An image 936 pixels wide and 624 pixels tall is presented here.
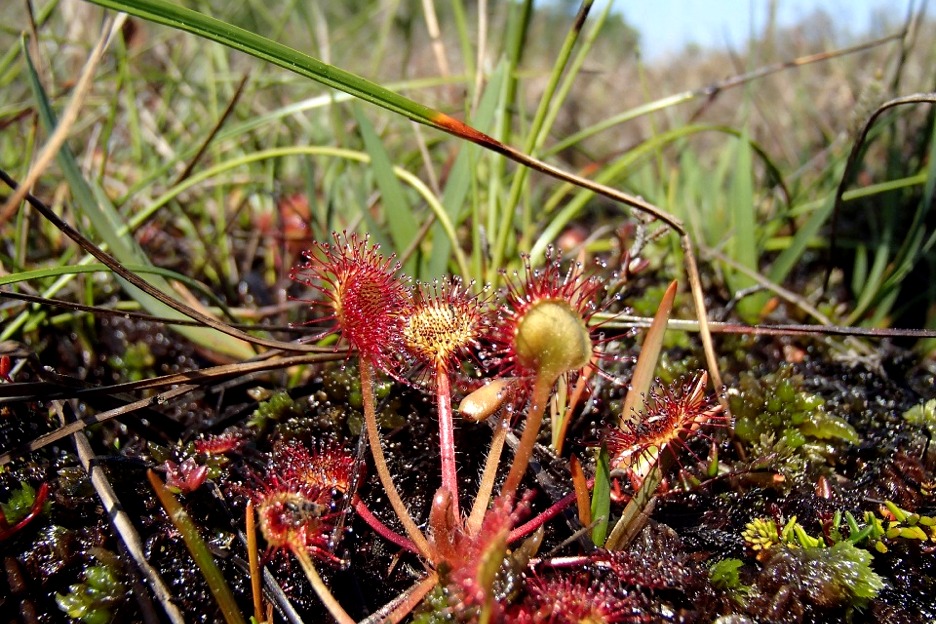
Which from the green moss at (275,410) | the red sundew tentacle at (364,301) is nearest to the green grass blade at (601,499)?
the red sundew tentacle at (364,301)

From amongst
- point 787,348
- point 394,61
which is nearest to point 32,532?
point 787,348

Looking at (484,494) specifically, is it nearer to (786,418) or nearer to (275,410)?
(275,410)

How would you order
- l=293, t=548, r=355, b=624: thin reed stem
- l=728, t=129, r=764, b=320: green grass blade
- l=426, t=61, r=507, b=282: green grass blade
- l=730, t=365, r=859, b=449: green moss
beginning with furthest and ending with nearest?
l=728, t=129, r=764, b=320: green grass blade, l=426, t=61, r=507, b=282: green grass blade, l=730, t=365, r=859, b=449: green moss, l=293, t=548, r=355, b=624: thin reed stem

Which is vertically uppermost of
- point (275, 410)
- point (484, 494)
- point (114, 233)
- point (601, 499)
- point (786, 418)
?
point (114, 233)

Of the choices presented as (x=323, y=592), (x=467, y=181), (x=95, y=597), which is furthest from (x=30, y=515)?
(x=467, y=181)

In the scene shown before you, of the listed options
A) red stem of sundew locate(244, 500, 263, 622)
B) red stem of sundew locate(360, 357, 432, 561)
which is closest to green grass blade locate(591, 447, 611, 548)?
red stem of sundew locate(360, 357, 432, 561)

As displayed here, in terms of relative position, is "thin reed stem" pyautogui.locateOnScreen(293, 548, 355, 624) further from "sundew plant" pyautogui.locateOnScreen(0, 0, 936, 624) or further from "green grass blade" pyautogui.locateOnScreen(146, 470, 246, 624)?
"green grass blade" pyautogui.locateOnScreen(146, 470, 246, 624)
